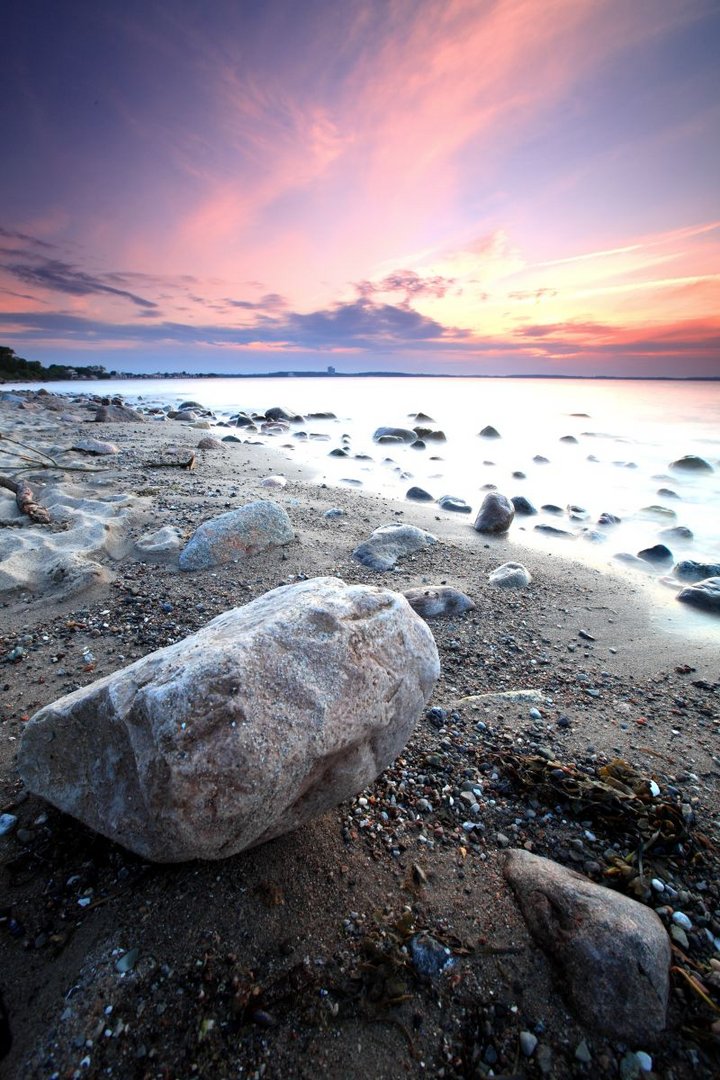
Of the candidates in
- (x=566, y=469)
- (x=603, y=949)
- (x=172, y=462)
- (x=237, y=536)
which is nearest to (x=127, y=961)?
(x=603, y=949)

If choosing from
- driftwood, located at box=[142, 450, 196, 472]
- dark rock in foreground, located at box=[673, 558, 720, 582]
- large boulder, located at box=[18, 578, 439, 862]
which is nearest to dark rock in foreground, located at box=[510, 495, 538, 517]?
dark rock in foreground, located at box=[673, 558, 720, 582]

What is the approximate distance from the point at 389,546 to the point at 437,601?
Answer: 3.91 ft

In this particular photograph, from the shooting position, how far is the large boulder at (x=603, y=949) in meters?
1.37

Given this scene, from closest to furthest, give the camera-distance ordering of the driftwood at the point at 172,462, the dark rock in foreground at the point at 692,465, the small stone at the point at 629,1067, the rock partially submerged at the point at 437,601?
1. the small stone at the point at 629,1067
2. the rock partially submerged at the point at 437,601
3. the driftwood at the point at 172,462
4. the dark rock in foreground at the point at 692,465

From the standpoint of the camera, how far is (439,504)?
7.22 m

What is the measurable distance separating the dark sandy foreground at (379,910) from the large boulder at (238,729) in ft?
0.72

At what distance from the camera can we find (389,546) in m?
4.76

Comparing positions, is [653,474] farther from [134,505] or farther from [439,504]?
[134,505]

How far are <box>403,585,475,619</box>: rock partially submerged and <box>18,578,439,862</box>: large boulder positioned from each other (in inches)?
65.9

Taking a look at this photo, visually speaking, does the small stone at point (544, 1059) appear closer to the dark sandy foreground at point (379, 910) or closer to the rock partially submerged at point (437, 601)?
the dark sandy foreground at point (379, 910)

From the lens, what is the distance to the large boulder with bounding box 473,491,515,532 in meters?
5.89

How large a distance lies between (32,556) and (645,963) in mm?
4516

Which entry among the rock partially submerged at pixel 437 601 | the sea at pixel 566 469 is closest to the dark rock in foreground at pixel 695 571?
the sea at pixel 566 469

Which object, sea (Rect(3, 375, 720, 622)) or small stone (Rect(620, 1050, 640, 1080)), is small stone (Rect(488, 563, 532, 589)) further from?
small stone (Rect(620, 1050, 640, 1080))
